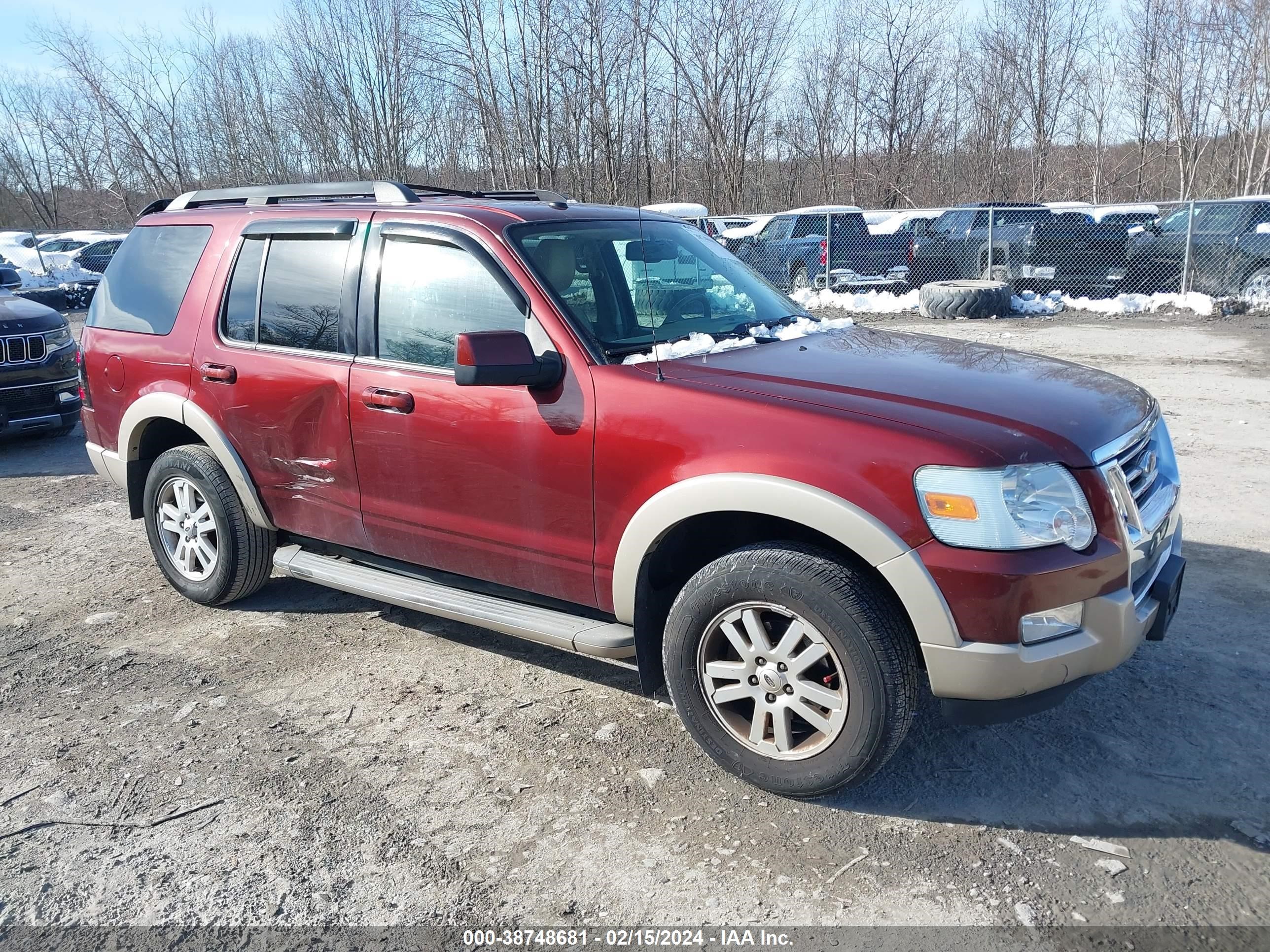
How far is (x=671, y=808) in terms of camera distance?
3223mm

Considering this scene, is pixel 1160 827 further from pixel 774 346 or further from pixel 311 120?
pixel 311 120

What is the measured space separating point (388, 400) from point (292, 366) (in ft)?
2.08

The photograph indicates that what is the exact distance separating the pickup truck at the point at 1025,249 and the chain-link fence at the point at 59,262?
14514 mm

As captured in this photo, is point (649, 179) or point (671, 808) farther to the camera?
point (649, 179)

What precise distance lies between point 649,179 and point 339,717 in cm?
2371

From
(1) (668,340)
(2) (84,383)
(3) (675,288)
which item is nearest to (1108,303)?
(3) (675,288)

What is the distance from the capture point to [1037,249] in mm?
16891

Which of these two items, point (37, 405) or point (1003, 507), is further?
point (37, 405)

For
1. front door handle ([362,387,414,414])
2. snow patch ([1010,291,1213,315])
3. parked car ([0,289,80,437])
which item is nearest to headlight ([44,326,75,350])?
parked car ([0,289,80,437])

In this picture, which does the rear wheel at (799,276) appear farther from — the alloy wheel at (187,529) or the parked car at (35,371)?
the alloy wheel at (187,529)

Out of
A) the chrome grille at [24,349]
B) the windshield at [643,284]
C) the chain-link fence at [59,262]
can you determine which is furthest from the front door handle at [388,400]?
the chain-link fence at [59,262]

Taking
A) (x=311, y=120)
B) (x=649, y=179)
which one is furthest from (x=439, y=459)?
(x=311, y=120)

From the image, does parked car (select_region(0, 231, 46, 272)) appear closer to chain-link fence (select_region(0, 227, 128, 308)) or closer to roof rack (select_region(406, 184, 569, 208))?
chain-link fence (select_region(0, 227, 128, 308))

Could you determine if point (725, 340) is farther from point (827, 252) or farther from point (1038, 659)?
point (827, 252)
